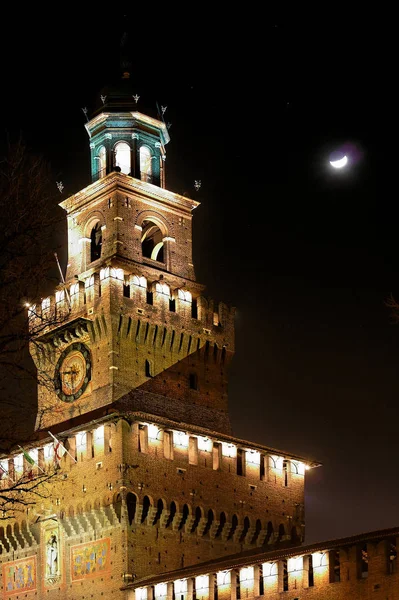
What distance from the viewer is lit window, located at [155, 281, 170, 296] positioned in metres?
64.9

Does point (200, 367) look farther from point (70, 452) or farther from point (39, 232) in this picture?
point (39, 232)

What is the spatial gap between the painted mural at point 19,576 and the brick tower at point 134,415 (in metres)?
0.08

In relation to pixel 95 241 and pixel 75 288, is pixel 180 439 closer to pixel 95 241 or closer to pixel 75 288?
pixel 75 288

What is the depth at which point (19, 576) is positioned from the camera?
6266 cm

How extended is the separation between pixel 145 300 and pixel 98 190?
6.78m

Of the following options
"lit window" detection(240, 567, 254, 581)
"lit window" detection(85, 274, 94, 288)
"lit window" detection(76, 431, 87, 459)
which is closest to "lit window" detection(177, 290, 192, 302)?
"lit window" detection(85, 274, 94, 288)

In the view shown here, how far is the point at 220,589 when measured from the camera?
5269 centimetres

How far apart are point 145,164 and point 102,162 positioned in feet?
7.29

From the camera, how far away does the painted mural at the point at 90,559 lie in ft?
189

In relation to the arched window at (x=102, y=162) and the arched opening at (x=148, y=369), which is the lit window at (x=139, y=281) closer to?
the arched opening at (x=148, y=369)

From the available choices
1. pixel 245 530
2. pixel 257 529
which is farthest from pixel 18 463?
pixel 257 529

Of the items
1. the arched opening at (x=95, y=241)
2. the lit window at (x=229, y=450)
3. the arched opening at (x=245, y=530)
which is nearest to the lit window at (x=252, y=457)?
the lit window at (x=229, y=450)

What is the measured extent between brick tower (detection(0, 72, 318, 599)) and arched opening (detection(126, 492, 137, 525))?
0.20 ft

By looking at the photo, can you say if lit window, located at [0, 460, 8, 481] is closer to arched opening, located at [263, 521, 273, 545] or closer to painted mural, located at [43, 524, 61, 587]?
painted mural, located at [43, 524, 61, 587]
